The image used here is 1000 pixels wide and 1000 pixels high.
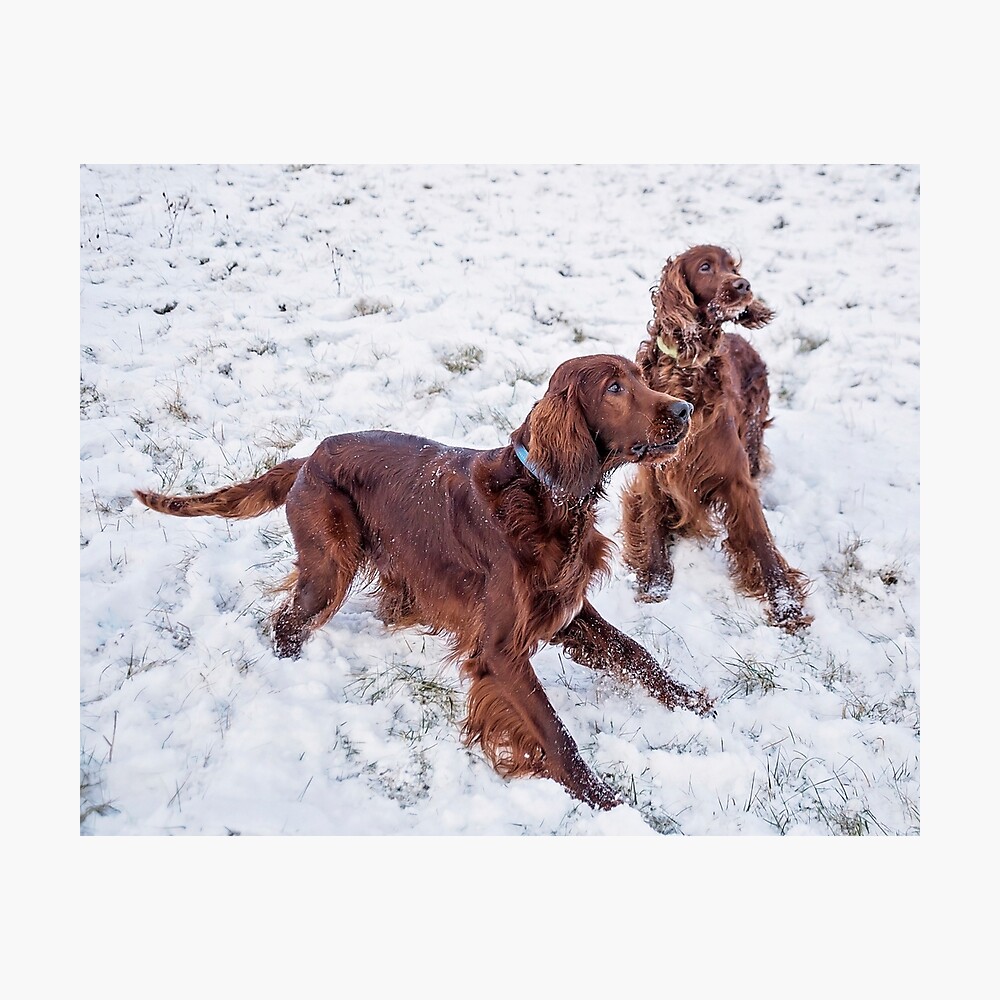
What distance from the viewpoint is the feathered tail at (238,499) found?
301cm

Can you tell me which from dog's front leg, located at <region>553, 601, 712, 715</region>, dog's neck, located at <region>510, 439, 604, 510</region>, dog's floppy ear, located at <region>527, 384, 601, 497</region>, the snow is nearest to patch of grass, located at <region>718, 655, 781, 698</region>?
the snow

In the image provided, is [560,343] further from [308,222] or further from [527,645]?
[527,645]

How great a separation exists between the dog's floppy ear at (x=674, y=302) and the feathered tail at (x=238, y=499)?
153cm

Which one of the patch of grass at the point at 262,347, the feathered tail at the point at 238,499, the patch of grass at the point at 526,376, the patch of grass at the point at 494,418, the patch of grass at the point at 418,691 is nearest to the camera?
the patch of grass at the point at 418,691

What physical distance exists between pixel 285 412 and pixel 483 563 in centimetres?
190

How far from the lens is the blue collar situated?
247 cm

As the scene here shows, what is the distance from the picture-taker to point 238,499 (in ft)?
9.96

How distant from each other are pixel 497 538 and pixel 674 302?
138 centimetres

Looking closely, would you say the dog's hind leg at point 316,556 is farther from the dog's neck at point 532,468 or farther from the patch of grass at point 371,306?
the patch of grass at point 371,306

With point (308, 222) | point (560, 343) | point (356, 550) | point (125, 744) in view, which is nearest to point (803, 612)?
point (356, 550)

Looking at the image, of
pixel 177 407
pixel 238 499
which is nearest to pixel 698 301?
pixel 238 499

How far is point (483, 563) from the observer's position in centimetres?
263

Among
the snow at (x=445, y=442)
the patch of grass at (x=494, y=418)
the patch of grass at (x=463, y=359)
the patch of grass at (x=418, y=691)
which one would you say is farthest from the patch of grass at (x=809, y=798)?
the patch of grass at (x=463, y=359)

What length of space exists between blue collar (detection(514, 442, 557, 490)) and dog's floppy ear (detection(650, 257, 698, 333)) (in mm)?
1135
